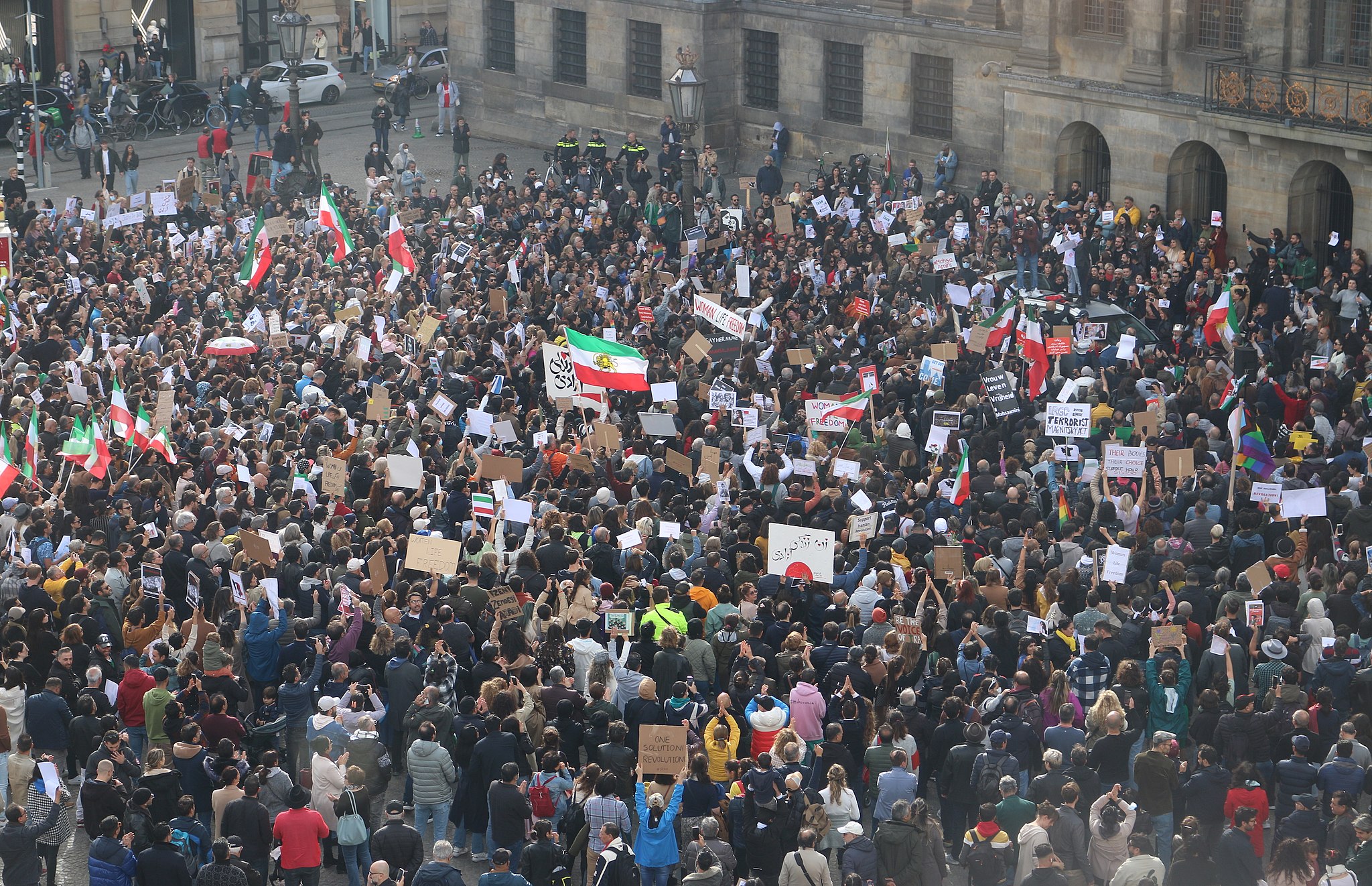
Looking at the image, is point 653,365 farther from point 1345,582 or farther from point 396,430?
point 1345,582

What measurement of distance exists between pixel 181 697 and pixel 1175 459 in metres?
10.6

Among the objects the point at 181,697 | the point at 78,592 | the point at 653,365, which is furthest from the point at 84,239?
the point at 181,697

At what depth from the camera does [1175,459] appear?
68.1 feet

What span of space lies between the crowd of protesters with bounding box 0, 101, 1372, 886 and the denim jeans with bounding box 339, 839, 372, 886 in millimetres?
50

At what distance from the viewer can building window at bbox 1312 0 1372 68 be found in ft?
107

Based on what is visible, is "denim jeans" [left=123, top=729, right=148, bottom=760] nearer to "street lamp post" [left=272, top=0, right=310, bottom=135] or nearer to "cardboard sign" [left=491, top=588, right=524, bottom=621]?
"cardboard sign" [left=491, top=588, right=524, bottom=621]

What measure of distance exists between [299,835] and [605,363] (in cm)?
986

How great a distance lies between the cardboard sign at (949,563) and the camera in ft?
60.0

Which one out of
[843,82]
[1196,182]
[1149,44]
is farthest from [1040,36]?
[843,82]

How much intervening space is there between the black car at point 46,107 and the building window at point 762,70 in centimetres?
1551

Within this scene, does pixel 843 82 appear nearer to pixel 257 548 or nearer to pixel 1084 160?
pixel 1084 160

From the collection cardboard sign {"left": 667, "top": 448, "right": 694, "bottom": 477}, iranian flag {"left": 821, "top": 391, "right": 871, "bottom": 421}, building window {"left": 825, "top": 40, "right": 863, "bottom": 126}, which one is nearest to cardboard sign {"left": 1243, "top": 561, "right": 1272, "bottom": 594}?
iranian flag {"left": 821, "top": 391, "right": 871, "bottom": 421}

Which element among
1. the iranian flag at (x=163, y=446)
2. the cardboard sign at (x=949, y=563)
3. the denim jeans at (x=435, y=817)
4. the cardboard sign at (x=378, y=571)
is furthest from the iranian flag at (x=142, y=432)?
the cardboard sign at (x=949, y=563)

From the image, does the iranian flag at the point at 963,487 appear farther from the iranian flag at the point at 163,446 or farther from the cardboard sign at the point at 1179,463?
the iranian flag at the point at 163,446
